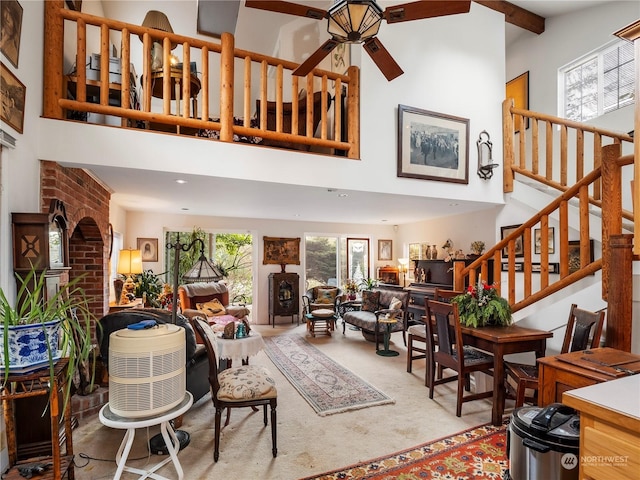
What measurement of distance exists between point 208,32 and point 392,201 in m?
4.18

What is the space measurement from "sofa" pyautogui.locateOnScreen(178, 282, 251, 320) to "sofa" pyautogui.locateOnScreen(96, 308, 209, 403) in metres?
2.33

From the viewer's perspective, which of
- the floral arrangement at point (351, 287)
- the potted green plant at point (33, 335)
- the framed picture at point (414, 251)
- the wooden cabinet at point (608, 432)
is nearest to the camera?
the wooden cabinet at point (608, 432)

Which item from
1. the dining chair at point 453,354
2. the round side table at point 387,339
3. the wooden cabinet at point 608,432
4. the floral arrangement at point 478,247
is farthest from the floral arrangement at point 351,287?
the wooden cabinet at point 608,432

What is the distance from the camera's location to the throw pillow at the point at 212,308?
573cm

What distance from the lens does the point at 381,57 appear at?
2.73 meters

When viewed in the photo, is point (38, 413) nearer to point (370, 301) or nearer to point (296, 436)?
point (296, 436)

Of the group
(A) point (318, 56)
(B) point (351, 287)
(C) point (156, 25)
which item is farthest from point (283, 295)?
(A) point (318, 56)

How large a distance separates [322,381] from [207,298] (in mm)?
3065

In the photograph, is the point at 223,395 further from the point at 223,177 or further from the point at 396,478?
the point at 223,177

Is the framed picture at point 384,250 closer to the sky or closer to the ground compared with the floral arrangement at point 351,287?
closer to the sky

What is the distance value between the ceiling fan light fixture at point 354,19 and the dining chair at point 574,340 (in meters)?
2.56

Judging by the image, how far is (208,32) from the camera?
Result: 5801 millimetres

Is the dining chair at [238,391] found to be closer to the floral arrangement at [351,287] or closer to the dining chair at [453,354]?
the dining chair at [453,354]

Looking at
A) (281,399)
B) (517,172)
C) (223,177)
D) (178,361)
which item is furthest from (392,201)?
(178,361)
